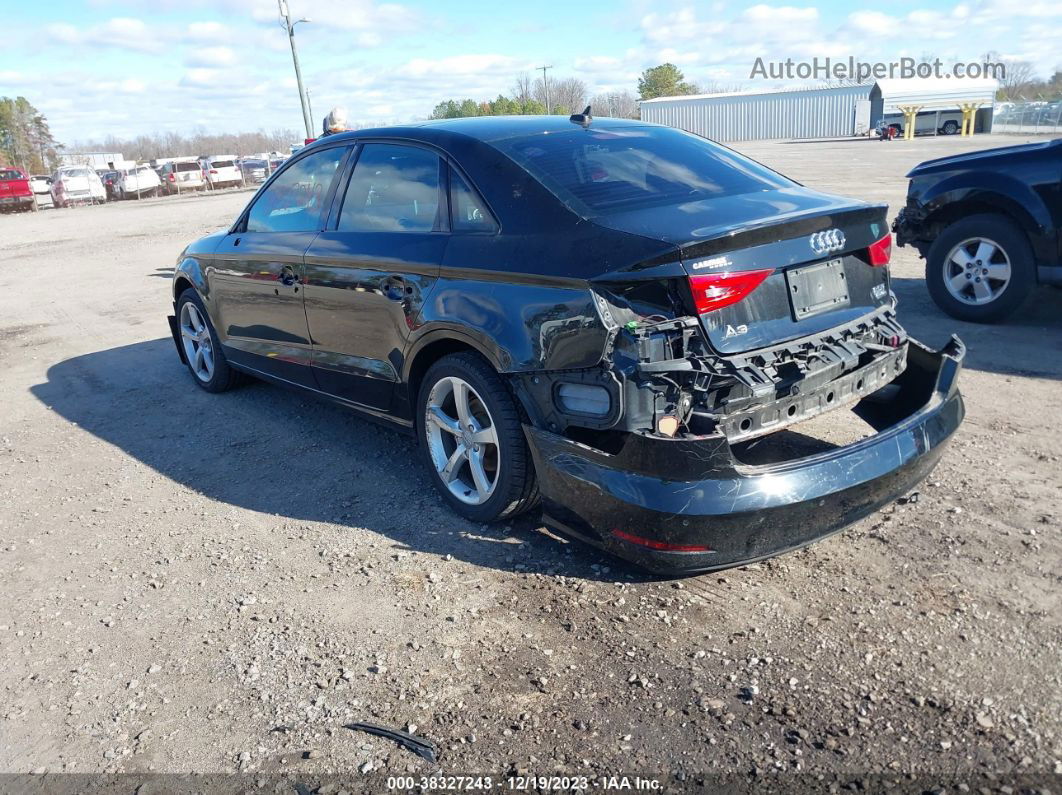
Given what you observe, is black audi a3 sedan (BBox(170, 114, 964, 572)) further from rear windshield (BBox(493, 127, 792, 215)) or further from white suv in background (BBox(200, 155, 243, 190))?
white suv in background (BBox(200, 155, 243, 190))

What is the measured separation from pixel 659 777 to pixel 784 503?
103 cm

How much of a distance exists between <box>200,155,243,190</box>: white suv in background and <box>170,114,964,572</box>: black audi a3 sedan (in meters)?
44.2

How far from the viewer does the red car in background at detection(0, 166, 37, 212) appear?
3369 cm

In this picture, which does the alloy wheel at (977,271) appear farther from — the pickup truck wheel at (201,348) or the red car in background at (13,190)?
the red car in background at (13,190)

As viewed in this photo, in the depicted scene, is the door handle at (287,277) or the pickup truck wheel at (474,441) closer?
the pickup truck wheel at (474,441)

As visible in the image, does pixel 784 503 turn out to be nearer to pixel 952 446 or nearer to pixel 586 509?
pixel 586 509

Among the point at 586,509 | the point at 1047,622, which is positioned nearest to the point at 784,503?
the point at 586,509

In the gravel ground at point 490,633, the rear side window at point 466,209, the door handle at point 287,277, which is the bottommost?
the gravel ground at point 490,633

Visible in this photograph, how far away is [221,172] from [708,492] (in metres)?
47.0

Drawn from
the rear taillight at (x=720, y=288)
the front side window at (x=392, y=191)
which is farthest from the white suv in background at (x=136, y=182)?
the rear taillight at (x=720, y=288)

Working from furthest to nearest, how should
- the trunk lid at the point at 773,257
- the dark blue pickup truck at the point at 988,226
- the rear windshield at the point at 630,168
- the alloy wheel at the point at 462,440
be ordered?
1. the dark blue pickup truck at the point at 988,226
2. the alloy wheel at the point at 462,440
3. the rear windshield at the point at 630,168
4. the trunk lid at the point at 773,257

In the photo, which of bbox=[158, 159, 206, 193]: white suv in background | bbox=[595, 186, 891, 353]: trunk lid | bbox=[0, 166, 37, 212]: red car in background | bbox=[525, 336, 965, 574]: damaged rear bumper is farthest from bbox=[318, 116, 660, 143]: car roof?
bbox=[158, 159, 206, 193]: white suv in background

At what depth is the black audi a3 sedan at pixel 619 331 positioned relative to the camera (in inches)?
118

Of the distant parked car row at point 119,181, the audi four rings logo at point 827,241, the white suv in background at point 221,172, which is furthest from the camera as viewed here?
the white suv in background at point 221,172
